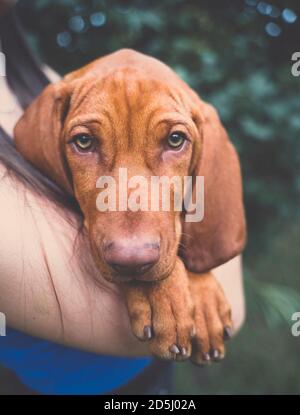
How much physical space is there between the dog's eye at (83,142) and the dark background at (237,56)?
733 mm

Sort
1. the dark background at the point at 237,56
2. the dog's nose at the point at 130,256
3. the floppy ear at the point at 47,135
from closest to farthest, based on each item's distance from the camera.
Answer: the dog's nose at the point at 130,256
the floppy ear at the point at 47,135
the dark background at the point at 237,56

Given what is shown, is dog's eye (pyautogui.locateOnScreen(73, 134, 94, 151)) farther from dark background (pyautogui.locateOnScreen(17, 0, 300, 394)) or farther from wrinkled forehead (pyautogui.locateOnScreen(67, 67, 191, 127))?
dark background (pyautogui.locateOnScreen(17, 0, 300, 394))

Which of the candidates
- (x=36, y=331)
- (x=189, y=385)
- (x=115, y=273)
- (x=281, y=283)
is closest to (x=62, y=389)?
(x=36, y=331)

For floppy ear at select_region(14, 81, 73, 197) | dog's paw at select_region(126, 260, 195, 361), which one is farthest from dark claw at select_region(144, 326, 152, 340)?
floppy ear at select_region(14, 81, 73, 197)

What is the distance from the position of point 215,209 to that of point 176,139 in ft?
0.76

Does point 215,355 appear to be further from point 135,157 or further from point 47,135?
point 47,135

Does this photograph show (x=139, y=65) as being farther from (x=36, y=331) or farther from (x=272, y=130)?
(x=272, y=130)

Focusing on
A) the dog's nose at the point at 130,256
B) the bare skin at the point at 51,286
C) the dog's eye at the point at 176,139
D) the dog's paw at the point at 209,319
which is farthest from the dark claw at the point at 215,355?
the dog's eye at the point at 176,139

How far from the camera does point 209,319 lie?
1.47 m

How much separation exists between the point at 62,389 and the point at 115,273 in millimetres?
548

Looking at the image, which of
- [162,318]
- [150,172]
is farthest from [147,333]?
[150,172]

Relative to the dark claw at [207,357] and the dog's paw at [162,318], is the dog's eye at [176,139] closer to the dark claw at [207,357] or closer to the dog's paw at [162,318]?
the dog's paw at [162,318]

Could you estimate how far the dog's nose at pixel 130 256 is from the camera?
A: 4.04ft

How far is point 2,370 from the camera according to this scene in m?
1.67
